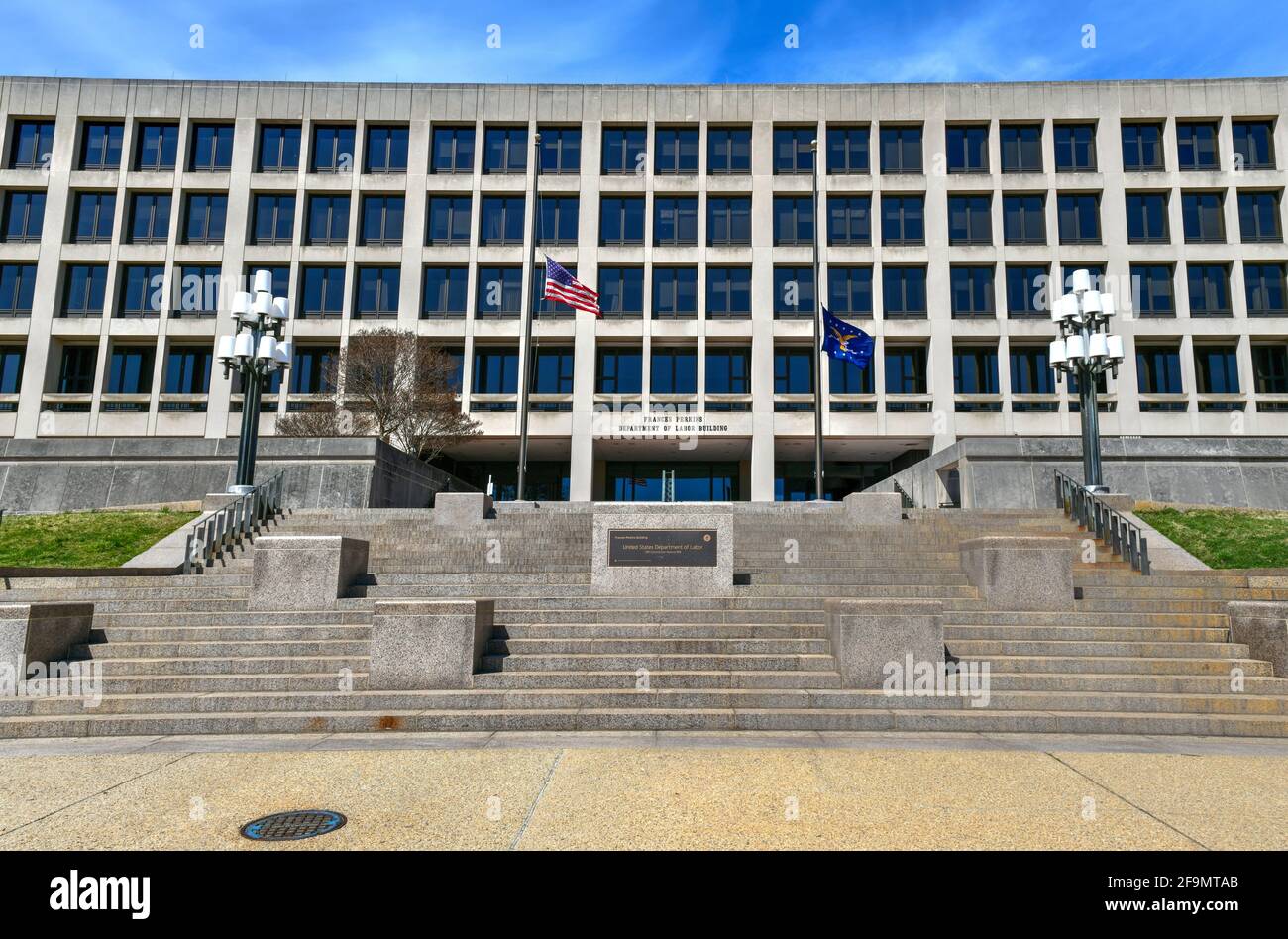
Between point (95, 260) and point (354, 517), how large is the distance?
3066cm

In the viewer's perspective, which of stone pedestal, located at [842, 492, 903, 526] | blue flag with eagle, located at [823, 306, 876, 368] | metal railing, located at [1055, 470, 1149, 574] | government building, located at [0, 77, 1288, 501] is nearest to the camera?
metal railing, located at [1055, 470, 1149, 574]

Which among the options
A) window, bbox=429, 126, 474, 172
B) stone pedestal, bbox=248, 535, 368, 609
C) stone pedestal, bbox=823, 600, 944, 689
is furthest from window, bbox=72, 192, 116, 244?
stone pedestal, bbox=823, 600, 944, 689

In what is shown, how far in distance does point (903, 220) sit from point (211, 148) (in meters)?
34.8

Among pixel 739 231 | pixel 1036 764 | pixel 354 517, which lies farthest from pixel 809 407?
pixel 1036 764

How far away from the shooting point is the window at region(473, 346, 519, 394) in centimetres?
3638

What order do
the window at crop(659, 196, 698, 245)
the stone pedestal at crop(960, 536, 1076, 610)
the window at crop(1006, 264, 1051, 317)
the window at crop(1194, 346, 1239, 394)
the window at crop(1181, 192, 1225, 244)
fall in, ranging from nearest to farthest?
A: the stone pedestal at crop(960, 536, 1076, 610) → the window at crop(1194, 346, 1239, 394) → the window at crop(1006, 264, 1051, 317) → the window at crop(1181, 192, 1225, 244) → the window at crop(659, 196, 698, 245)

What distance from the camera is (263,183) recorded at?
37.2m

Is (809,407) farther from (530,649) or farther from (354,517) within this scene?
(530,649)

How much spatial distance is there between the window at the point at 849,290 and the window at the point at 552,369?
13015mm

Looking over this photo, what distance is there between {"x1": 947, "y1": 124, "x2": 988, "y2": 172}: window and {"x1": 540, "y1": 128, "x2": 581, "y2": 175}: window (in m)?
18.6

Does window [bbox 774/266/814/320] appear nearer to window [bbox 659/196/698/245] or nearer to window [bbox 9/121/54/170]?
window [bbox 659/196/698/245]

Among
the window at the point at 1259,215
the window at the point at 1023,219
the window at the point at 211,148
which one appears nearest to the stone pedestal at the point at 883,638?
the window at the point at 1023,219

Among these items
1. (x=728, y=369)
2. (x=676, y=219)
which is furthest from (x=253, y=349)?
(x=676, y=219)

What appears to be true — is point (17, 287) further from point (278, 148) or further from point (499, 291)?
point (499, 291)
